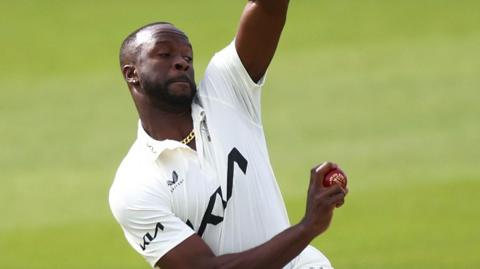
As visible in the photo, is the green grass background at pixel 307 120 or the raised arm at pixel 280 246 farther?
the green grass background at pixel 307 120

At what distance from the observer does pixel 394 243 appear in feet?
33.3

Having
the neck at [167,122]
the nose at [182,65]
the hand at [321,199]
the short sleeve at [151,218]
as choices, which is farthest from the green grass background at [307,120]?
the hand at [321,199]

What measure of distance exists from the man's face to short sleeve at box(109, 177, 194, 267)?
44cm

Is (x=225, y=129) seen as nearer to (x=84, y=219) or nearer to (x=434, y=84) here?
(x=84, y=219)

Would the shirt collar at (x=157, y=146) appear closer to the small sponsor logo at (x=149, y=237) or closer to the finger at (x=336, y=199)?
the small sponsor logo at (x=149, y=237)

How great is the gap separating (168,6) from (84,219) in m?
5.22

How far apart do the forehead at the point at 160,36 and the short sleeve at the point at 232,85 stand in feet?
0.63

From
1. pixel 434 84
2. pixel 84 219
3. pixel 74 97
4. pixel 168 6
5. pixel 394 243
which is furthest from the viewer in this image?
pixel 168 6

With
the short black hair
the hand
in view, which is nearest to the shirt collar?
the short black hair

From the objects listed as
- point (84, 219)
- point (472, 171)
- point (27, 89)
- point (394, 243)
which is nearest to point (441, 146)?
point (472, 171)

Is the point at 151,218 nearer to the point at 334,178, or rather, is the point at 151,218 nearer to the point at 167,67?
the point at 167,67

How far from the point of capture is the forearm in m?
5.00

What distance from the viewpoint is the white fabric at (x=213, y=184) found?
5270 millimetres

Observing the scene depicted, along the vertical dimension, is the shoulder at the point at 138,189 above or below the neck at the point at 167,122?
below
